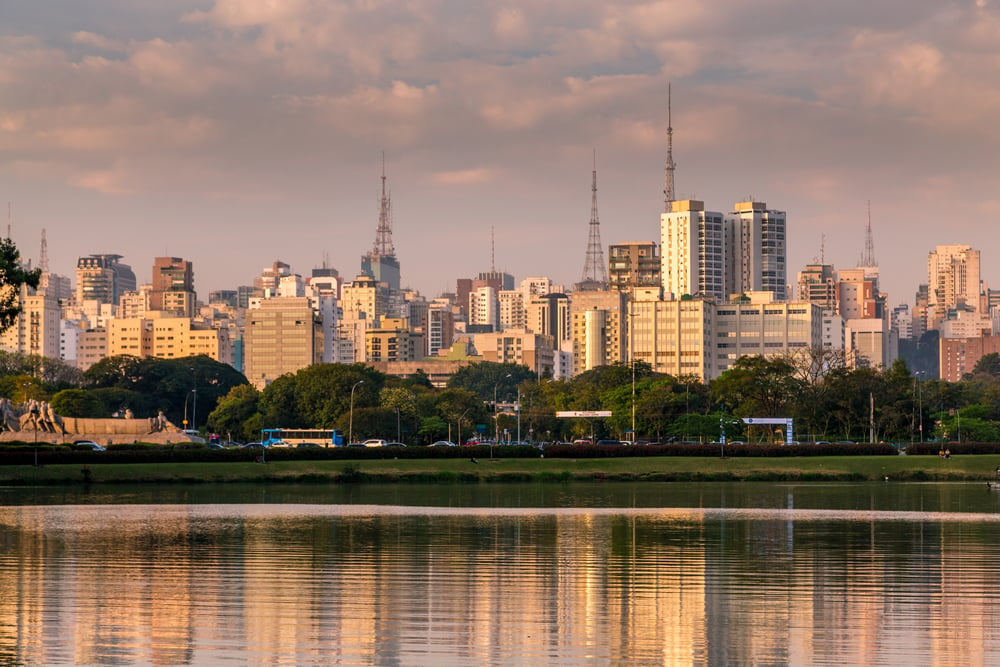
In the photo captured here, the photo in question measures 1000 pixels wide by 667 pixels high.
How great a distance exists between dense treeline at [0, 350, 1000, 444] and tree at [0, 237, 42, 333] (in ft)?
176

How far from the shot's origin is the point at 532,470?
88125 mm

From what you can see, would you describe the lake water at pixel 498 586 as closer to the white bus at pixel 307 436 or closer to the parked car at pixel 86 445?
the parked car at pixel 86 445

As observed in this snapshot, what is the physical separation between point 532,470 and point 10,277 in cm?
3284

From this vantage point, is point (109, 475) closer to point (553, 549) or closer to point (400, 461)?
point (400, 461)

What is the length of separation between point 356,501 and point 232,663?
4029 centimetres

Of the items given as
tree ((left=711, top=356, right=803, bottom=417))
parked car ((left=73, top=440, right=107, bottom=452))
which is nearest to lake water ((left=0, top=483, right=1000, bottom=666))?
parked car ((left=73, top=440, right=107, bottom=452))

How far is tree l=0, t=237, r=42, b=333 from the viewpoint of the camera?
76125 millimetres

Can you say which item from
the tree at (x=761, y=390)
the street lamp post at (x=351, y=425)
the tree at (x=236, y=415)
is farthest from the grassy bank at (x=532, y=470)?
the tree at (x=236, y=415)

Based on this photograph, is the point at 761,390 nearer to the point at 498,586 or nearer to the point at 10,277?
the point at 10,277

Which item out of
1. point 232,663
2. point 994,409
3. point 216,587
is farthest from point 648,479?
point 994,409

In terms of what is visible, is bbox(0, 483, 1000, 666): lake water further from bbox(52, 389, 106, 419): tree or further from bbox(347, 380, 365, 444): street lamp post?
bbox(52, 389, 106, 419): tree

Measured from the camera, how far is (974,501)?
62.9 meters

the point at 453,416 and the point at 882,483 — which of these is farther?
the point at 453,416

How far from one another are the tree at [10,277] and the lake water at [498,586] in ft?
77.4
